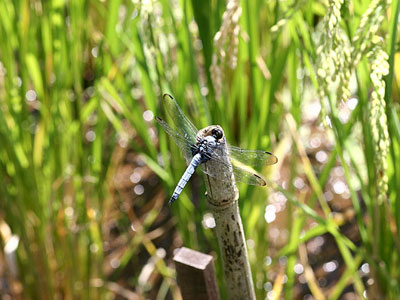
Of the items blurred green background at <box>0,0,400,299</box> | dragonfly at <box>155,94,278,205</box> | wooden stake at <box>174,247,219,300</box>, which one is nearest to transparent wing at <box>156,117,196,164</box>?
dragonfly at <box>155,94,278,205</box>

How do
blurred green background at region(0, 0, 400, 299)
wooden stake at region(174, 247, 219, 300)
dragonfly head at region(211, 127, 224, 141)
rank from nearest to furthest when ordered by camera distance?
Answer: dragonfly head at region(211, 127, 224, 141), wooden stake at region(174, 247, 219, 300), blurred green background at region(0, 0, 400, 299)

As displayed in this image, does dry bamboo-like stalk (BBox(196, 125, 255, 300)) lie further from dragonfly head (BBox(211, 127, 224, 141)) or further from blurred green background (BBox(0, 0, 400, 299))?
blurred green background (BBox(0, 0, 400, 299))

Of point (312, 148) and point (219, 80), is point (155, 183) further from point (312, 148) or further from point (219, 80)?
point (219, 80)

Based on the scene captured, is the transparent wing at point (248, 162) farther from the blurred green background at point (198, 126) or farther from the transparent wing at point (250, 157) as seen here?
the blurred green background at point (198, 126)

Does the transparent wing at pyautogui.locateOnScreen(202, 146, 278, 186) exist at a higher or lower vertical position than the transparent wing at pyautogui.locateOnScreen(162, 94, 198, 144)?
lower

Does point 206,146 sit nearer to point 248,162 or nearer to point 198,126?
point 248,162

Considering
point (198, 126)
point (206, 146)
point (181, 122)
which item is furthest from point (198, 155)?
point (198, 126)

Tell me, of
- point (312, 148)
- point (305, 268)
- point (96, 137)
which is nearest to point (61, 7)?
point (96, 137)
